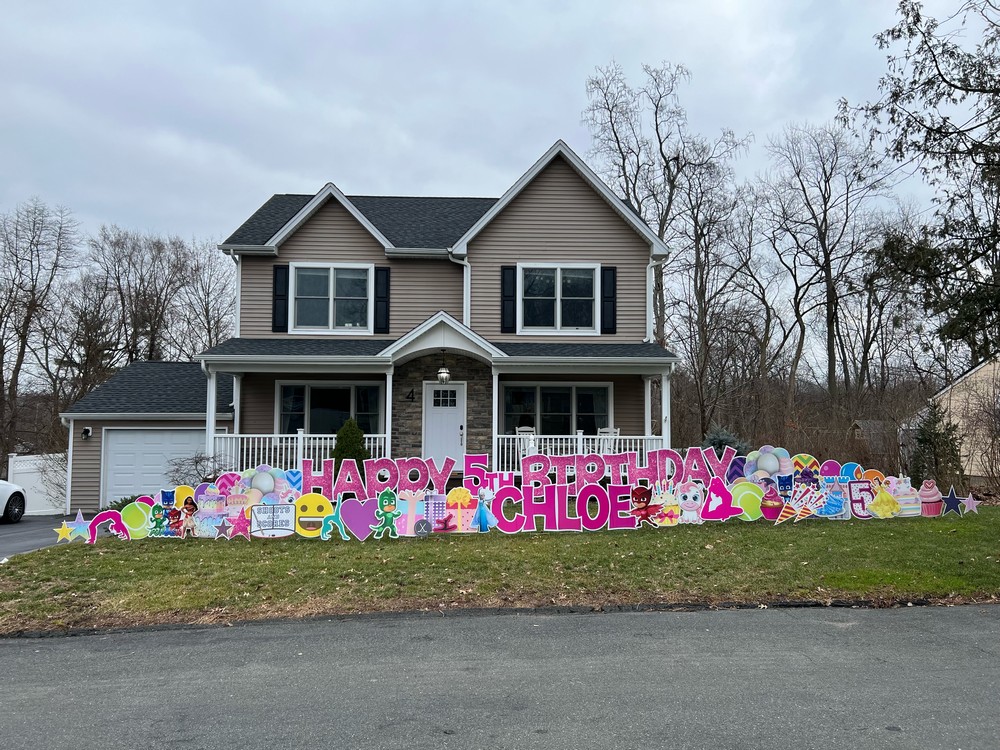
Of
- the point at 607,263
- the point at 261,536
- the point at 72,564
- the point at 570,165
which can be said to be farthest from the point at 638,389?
the point at 72,564

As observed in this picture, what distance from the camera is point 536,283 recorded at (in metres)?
17.2

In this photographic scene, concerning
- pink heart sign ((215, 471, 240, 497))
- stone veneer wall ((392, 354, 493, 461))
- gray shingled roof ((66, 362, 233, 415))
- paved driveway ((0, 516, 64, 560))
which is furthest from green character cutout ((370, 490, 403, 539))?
gray shingled roof ((66, 362, 233, 415))

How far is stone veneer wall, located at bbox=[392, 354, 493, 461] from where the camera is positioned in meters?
16.7

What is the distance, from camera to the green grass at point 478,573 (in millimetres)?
7820

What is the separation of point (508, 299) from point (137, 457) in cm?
987

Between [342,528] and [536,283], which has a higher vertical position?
[536,283]

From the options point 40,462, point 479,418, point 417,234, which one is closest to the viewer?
point 479,418

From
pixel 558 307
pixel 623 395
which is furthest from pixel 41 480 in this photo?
pixel 623 395

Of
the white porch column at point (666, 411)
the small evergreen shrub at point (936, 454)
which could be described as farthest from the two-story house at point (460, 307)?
the small evergreen shrub at point (936, 454)

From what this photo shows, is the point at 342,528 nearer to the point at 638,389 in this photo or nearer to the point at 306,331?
the point at 306,331

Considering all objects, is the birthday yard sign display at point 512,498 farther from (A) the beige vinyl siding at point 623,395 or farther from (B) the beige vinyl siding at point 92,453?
(B) the beige vinyl siding at point 92,453

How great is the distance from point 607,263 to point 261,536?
10068 millimetres

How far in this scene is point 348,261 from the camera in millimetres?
17312

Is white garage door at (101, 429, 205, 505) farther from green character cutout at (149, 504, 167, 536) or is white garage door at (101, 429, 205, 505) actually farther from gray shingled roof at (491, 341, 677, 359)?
gray shingled roof at (491, 341, 677, 359)
